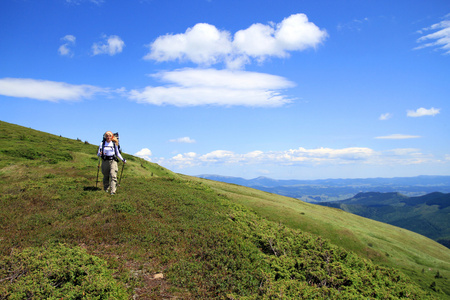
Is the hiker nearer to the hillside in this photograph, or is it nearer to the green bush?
the hillside

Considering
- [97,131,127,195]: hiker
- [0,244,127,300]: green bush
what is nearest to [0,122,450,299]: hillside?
[0,244,127,300]: green bush

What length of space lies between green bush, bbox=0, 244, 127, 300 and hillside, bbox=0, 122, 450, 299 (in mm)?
35

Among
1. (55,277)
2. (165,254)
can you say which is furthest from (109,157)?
(55,277)

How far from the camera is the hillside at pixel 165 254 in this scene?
9.28m

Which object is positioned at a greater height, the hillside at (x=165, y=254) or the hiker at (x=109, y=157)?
the hiker at (x=109, y=157)

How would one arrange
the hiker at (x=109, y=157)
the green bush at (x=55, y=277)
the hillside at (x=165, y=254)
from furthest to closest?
the hiker at (x=109, y=157), the hillside at (x=165, y=254), the green bush at (x=55, y=277)

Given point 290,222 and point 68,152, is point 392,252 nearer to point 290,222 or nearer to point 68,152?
point 290,222

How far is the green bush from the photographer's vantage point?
25.9ft

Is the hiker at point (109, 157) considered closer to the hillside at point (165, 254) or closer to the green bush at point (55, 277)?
the hillside at point (165, 254)

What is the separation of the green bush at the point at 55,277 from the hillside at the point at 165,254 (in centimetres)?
3

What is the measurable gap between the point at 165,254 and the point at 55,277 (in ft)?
15.1

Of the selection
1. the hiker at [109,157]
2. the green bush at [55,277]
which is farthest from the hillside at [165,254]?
the hiker at [109,157]

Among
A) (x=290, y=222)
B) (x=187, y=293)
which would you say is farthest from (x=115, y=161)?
(x=290, y=222)

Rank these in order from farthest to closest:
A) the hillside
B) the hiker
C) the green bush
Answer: the hiker
the hillside
the green bush
